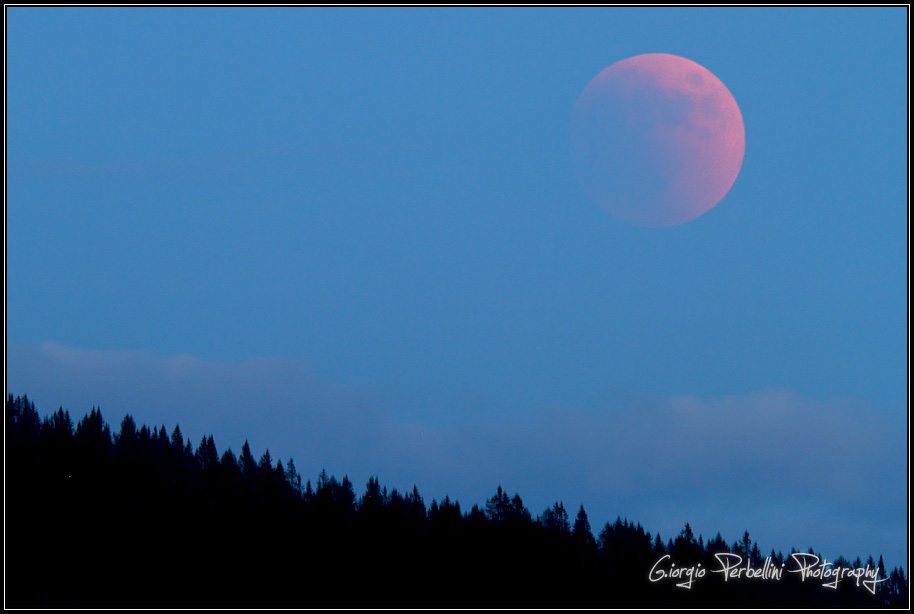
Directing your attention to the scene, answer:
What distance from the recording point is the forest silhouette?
2657 inches

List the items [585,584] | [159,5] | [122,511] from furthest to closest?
[585,584]
[122,511]
[159,5]

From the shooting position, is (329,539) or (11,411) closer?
(329,539)

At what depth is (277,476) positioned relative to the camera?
99188mm

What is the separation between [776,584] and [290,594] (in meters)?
56.1

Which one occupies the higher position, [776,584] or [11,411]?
[11,411]

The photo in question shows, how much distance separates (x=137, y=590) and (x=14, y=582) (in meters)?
8.72

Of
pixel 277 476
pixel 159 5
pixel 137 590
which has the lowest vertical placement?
pixel 137 590

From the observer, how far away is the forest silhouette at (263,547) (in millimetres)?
67500

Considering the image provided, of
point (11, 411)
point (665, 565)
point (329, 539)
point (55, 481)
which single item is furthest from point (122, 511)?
point (665, 565)

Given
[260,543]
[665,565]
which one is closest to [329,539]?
[260,543]

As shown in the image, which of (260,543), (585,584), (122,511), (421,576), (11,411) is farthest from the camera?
(11,411)

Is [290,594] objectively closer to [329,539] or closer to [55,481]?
[329,539]

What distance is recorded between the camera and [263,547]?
78.3 meters

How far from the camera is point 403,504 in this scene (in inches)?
4021
